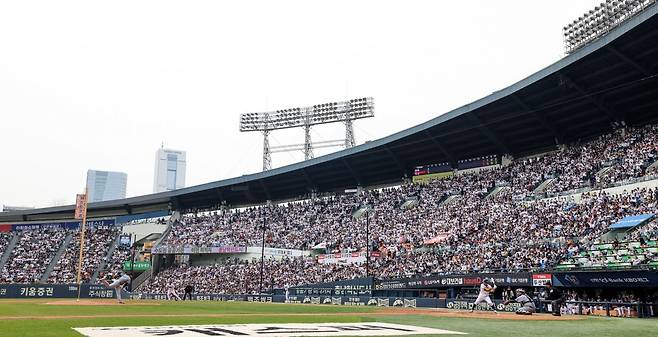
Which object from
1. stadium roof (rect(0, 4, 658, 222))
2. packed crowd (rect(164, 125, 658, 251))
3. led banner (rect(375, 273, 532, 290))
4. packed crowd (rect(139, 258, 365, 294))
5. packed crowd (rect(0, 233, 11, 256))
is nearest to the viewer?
led banner (rect(375, 273, 532, 290))

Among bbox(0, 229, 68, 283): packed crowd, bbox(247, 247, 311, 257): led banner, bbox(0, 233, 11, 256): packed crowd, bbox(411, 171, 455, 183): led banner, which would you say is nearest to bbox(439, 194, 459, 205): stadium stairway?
bbox(411, 171, 455, 183): led banner

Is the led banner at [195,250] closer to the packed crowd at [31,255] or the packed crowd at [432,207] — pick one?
the packed crowd at [432,207]

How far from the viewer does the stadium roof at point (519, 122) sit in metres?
37.5

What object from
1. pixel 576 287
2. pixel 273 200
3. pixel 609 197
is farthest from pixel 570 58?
pixel 273 200

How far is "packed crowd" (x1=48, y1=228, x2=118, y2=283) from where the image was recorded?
6425 cm

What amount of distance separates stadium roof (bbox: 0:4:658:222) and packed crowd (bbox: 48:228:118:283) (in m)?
10.1

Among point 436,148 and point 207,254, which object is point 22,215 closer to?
point 207,254

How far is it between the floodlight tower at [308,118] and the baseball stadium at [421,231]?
0.61 feet

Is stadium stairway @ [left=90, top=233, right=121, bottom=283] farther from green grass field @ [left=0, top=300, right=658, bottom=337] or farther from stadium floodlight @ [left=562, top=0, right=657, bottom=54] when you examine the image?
stadium floodlight @ [left=562, top=0, right=657, bottom=54]

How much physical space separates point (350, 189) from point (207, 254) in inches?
682

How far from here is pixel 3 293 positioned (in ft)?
171

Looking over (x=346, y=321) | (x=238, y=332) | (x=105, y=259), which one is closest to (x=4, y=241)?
(x=105, y=259)

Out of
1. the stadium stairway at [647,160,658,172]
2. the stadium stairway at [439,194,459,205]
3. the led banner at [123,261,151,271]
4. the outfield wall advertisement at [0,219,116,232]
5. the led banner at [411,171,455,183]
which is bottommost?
the led banner at [123,261,151,271]

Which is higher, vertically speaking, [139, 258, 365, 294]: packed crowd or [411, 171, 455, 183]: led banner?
[411, 171, 455, 183]: led banner
